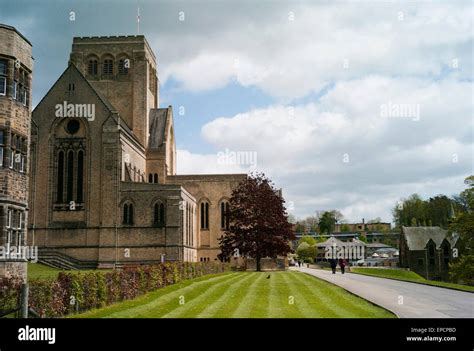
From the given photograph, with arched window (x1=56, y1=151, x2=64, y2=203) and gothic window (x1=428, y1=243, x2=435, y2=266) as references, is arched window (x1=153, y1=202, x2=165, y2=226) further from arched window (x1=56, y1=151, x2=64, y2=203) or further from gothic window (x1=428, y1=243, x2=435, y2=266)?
gothic window (x1=428, y1=243, x2=435, y2=266)

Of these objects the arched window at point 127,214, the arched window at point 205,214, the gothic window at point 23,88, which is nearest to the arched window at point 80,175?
the arched window at point 127,214

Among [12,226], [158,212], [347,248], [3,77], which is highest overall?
[3,77]

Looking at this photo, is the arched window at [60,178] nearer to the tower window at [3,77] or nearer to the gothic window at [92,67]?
the gothic window at [92,67]

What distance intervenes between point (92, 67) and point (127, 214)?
24.2 meters

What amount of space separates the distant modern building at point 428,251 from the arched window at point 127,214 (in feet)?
198

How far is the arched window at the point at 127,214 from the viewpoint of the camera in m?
53.8

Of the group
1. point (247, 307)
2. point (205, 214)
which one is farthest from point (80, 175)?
point (247, 307)

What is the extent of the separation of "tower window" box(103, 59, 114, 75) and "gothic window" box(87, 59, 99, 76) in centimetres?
101

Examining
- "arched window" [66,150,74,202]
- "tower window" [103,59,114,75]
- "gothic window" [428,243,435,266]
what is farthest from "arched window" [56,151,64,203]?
"gothic window" [428,243,435,266]

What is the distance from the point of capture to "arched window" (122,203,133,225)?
53.8 metres

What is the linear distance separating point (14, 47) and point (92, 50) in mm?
47289

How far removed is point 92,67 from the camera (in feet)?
227

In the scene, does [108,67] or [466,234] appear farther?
[108,67]

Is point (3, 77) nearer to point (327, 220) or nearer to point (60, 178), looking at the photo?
point (60, 178)
